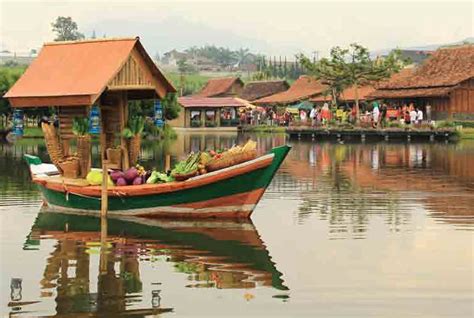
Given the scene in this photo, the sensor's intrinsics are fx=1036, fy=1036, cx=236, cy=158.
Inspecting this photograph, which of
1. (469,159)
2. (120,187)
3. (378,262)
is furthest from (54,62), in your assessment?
(469,159)

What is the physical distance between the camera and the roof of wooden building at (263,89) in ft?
334

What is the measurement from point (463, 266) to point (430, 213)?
631cm

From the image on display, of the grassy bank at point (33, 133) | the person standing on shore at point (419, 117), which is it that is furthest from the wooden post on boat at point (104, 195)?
the grassy bank at point (33, 133)

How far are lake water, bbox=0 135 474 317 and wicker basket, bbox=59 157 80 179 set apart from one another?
3.21 ft

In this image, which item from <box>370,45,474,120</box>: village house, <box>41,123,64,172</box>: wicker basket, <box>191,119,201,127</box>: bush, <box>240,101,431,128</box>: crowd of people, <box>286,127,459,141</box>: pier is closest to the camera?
<box>41,123,64,172</box>: wicker basket

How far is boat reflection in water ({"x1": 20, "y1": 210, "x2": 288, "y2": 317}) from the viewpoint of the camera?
12.1 m

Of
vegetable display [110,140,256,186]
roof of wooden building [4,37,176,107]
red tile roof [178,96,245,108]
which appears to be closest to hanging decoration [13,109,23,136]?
roof of wooden building [4,37,176,107]

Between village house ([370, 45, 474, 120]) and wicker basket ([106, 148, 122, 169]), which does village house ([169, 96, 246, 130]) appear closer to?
village house ([370, 45, 474, 120])

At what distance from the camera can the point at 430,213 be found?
66.5ft

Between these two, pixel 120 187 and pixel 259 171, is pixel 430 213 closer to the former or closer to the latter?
pixel 259 171

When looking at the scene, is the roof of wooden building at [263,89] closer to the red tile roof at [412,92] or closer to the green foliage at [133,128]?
the red tile roof at [412,92]

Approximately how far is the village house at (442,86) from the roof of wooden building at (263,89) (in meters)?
26.8

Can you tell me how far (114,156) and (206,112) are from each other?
227ft

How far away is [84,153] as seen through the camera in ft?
69.7
